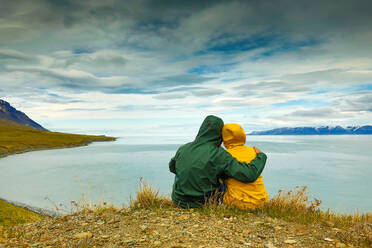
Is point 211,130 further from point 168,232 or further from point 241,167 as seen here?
point 168,232

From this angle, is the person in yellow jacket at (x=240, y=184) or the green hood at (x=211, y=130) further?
the green hood at (x=211, y=130)

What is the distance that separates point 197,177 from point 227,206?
920mm

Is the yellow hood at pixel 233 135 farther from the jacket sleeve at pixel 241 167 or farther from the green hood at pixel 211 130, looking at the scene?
the jacket sleeve at pixel 241 167

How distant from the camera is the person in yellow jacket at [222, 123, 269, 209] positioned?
522cm

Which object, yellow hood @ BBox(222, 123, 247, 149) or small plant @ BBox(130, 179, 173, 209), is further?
small plant @ BBox(130, 179, 173, 209)

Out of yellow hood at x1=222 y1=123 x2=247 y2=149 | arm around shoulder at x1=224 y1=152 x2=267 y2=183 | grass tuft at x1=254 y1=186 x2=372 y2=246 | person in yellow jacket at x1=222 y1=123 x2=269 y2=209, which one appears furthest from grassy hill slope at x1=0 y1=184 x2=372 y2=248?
yellow hood at x1=222 y1=123 x2=247 y2=149

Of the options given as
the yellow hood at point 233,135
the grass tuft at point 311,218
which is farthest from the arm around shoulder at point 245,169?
the grass tuft at point 311,218

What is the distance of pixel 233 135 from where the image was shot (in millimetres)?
5293

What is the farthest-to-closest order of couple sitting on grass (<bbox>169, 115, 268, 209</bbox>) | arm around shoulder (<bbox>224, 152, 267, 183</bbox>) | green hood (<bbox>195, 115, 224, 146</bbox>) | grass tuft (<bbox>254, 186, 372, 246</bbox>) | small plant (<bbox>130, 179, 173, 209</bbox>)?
small plant (<bbox>130, 179, 173, 209</bbox>) < green hood (<bbox>195, 115, 224, 146</bbox>) < couple sitting on grass (<bbox>169, 115, 268, 209</bbox>) < arm around shoulder (<bbox>224, 152, 267, 183</bbox>) < grass tuft (<bbox>254, 186, 372, 246</bbox>)

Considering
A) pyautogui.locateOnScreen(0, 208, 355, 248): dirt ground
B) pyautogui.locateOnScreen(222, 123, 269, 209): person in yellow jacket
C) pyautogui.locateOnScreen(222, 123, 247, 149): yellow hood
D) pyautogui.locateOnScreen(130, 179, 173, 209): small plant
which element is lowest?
pyautogui.locateOnScreen(0, 208, 355, 248): dirt ground

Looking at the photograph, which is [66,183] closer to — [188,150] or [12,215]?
[12,215]

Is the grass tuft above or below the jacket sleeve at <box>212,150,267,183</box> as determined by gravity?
below

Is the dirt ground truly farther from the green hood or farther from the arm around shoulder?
the green hood

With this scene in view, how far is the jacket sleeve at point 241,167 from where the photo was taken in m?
4.85
